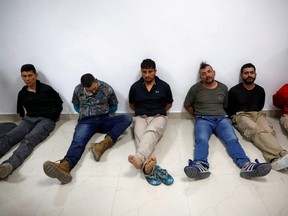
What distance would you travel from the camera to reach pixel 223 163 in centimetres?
191

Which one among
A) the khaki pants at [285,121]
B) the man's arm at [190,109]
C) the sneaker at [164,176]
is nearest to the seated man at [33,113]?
the sneaker at [164,176]

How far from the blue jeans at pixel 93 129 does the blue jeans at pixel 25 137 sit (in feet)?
1.25

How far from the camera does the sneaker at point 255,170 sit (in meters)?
1.63

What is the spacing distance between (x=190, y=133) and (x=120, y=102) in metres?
0.86

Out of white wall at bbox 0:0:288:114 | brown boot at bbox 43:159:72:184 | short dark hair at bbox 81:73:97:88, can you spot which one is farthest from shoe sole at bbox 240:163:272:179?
short dark hair at bbox 81:73:97:88

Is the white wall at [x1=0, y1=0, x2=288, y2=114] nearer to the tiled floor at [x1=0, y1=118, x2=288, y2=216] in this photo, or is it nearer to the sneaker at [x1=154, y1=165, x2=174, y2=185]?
the tiled floor at [x1=0, y1=118, x2=288, y2=216]

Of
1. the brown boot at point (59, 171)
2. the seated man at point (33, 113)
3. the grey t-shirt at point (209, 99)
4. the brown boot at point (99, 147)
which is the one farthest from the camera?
the grey t-shirt at point (209, 99)

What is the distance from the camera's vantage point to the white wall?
2.23 m

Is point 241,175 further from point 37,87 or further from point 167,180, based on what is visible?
point 37,87

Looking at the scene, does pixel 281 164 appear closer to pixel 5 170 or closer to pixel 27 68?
pixel 5 170

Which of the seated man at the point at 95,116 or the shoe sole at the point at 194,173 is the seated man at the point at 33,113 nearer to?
the seated man at the point at 95,116

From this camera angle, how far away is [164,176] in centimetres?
174

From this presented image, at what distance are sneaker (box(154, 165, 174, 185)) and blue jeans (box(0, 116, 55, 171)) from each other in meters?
1.18

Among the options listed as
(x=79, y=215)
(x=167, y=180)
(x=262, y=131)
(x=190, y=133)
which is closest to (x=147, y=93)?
(x=190, y=133)
